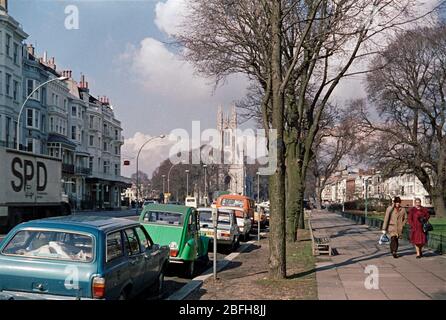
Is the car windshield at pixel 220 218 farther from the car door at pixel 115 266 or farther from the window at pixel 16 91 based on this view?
the window at pixel 16 91

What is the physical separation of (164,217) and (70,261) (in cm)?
659

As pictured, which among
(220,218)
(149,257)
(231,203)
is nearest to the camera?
(149,257)

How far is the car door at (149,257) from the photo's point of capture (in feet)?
30.6

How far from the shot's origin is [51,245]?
7.59 metres

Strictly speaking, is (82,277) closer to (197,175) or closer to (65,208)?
(65,208)

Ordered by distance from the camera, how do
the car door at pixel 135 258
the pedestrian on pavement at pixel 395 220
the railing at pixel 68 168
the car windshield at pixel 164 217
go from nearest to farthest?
the car door at pixel 135 258 → the car windshield at pixel 164 217 → the pedestrian on pavement at pixel 395 220 → the railing at pixel 68 168

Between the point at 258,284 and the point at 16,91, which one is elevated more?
the point at 16,91

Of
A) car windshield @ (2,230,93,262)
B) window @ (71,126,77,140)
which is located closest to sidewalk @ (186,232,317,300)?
car windshield @ (2,230,93,262)

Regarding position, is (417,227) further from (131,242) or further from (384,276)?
(131,242)

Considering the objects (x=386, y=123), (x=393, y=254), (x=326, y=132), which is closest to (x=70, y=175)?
(x=326, y=132)

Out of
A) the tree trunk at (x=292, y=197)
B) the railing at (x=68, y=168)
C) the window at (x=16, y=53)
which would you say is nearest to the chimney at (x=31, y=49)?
the railing at (x=68, y=168)

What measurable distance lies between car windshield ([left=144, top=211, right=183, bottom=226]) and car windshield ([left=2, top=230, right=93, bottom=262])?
232 inches

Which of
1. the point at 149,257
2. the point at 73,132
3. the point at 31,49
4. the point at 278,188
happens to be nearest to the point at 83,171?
the point at 73,132

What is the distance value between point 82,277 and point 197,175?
98481mm
